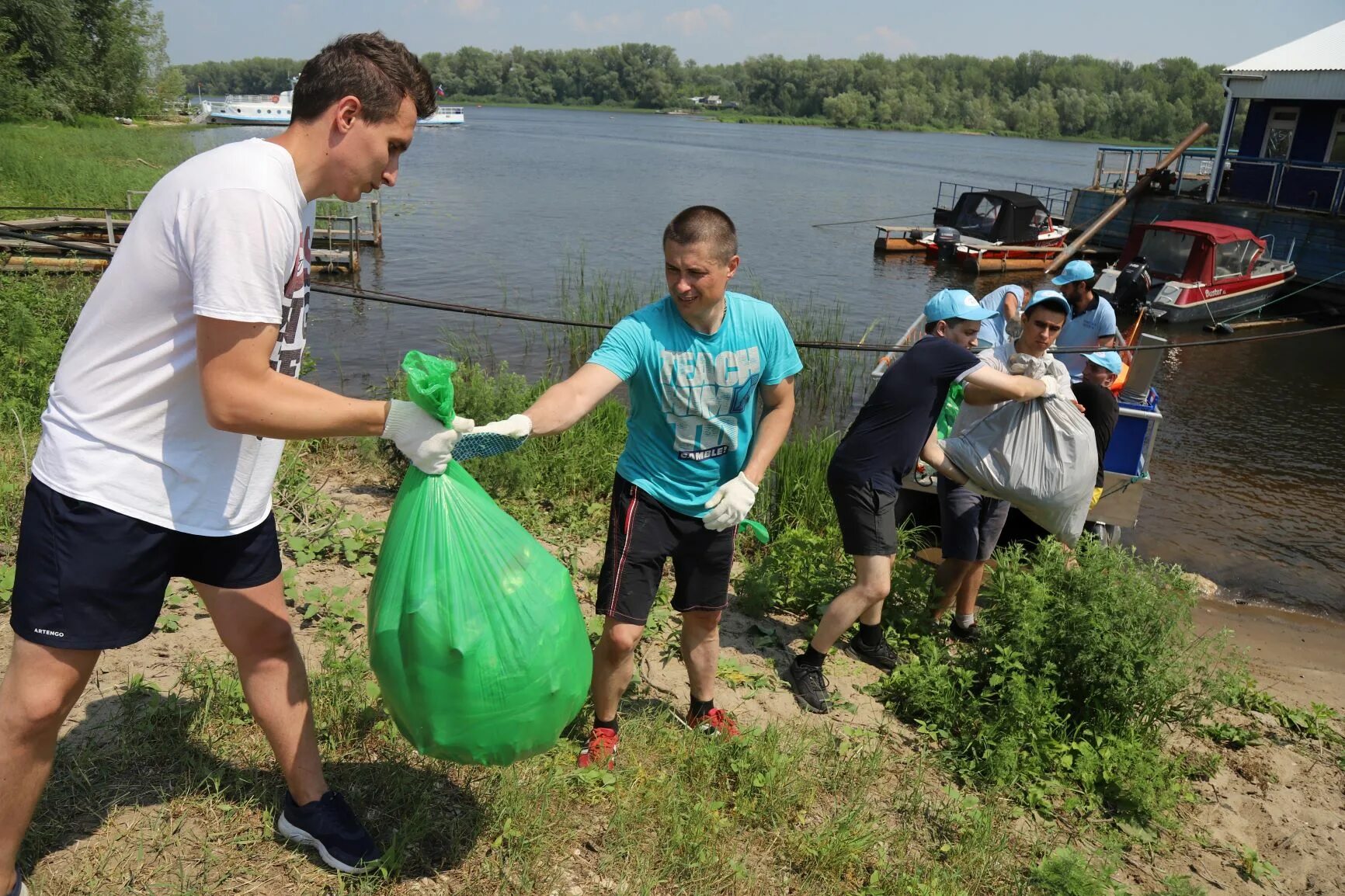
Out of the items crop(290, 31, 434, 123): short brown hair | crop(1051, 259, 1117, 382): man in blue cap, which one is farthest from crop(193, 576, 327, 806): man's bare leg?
crop(1051, 259, 1117, 382): man in blue cap

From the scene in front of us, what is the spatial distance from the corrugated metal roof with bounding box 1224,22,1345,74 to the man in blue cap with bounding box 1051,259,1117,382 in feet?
65.4

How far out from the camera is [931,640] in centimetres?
425

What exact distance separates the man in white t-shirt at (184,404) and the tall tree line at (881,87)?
9139 cm

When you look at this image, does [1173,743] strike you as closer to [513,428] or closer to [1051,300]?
[1051,300]

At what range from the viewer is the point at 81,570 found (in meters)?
1.92

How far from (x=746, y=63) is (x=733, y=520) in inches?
5103

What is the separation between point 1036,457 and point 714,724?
2.09 metres

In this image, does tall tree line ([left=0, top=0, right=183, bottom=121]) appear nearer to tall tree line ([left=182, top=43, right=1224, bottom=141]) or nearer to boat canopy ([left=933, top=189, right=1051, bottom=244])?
boat canopy ([left=933, top=189, right=1051, bottom=244])

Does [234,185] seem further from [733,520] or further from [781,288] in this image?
[781,288]

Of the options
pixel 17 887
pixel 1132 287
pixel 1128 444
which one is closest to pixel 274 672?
pixel 17 887

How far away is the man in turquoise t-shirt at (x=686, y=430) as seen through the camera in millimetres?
2801

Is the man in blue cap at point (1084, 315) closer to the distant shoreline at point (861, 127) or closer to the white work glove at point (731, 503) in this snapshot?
the white work glove at point (731, 503)

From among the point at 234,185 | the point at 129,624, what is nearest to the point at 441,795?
the point at 129,624

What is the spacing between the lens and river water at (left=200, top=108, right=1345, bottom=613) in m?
8.66
